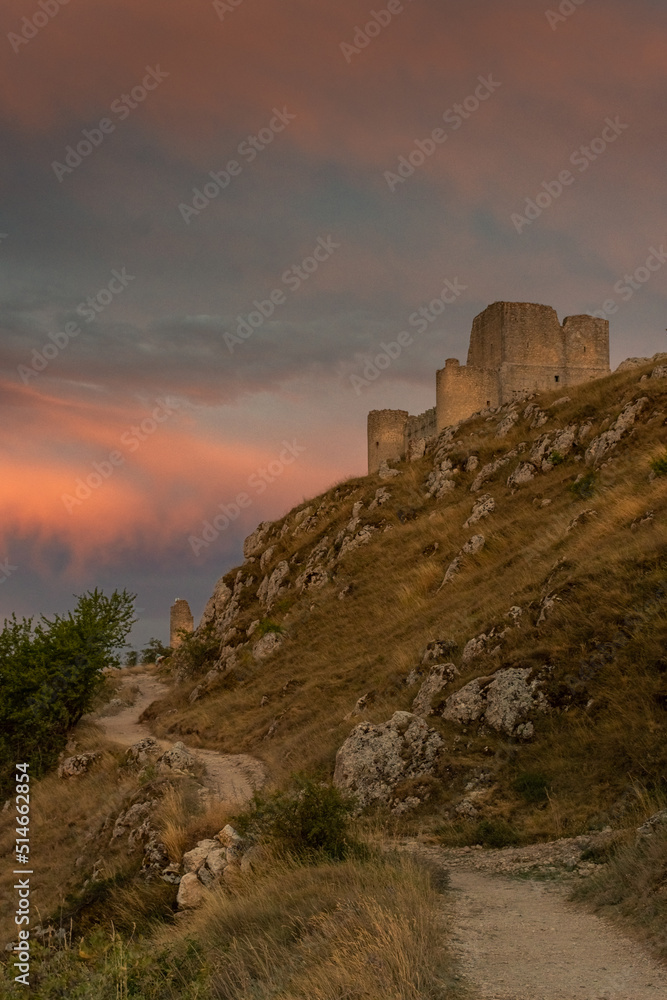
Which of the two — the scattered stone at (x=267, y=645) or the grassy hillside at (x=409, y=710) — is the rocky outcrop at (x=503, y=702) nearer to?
the grassy hillside at (x=409, y=710)

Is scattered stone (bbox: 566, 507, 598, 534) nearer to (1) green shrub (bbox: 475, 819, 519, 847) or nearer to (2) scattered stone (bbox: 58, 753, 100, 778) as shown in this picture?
(1) green shrub (bbox: 475, 819, 519, 847)

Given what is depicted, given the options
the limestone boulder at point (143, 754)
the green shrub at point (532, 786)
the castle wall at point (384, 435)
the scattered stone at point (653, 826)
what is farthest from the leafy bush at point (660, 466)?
the castle wall at point (384, 435)

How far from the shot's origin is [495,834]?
378 inches

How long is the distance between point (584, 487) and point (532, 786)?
13.8 metres

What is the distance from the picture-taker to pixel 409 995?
197 inches

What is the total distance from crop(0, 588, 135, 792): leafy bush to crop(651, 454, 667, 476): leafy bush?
20.0 m

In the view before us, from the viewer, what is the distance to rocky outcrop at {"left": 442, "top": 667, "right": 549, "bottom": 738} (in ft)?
38.9

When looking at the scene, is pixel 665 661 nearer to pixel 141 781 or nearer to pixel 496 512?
pixel 141 781

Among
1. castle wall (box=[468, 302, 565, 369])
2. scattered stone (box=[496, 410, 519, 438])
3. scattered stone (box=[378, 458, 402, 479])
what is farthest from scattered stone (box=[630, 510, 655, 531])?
castle wall (box=[468, 302, 565, 369])

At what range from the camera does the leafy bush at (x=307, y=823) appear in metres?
8.98

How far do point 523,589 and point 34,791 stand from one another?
15.5 m

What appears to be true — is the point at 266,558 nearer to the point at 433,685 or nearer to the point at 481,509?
the point at 481,509

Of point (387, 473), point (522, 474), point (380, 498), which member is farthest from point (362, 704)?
point (387, 473)

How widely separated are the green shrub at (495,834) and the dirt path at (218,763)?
4884 mm
